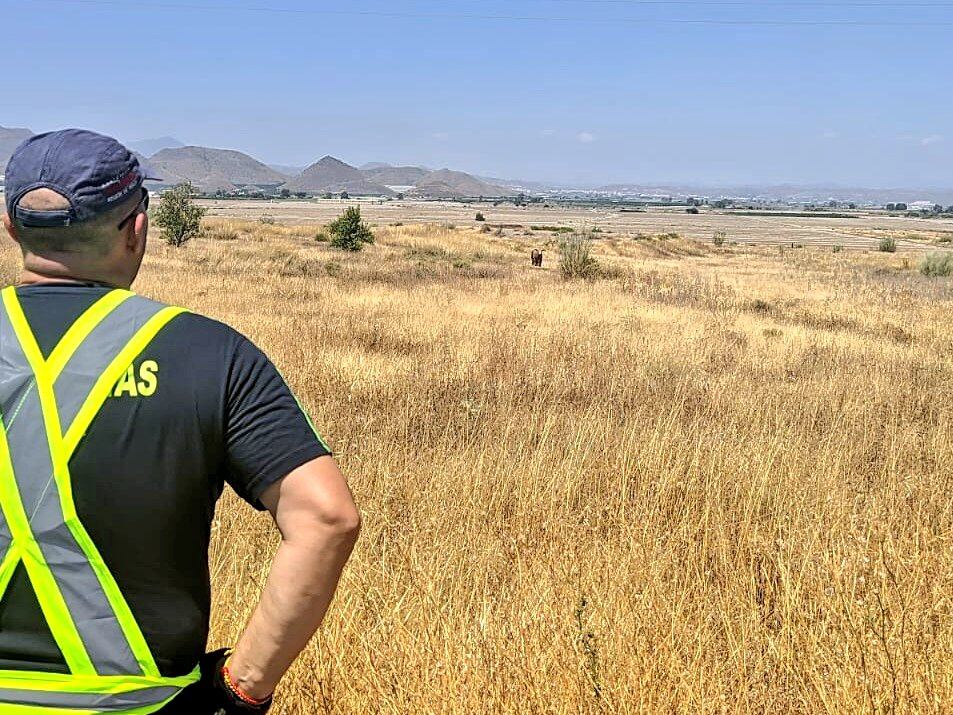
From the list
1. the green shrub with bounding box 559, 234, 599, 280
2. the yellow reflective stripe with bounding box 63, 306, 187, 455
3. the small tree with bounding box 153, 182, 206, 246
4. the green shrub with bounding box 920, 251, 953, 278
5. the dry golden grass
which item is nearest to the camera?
the yellow reflective stripe with bounding box 63, 306, 187, 455

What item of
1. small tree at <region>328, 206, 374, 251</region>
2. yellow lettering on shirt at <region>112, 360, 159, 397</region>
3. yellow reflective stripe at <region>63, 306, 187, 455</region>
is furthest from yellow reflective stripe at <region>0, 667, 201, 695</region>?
small tree at <region>328, 206, 374, 251</region>

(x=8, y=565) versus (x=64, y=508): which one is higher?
(x=64, y=508)

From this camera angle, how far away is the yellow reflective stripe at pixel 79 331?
1.37 meters

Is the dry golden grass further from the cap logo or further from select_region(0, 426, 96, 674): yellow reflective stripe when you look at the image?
the cap logo

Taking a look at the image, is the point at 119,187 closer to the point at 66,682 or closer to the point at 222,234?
the point at 66,682

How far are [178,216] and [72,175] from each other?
32.2 metres

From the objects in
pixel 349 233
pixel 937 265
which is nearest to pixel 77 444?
pixel 349 233

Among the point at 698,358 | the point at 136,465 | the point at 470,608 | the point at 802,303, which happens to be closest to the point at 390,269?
the point at 802,303

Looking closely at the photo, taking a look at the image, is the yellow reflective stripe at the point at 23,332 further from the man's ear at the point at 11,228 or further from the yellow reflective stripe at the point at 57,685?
the yellow reflective stripe at the point at 57,685

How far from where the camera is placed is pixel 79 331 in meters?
1.39

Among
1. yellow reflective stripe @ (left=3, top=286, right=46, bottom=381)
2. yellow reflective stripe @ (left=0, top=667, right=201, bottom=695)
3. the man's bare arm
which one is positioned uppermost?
yellow reflective stripe @ (left=3, top=286, right=46, bottom=381)

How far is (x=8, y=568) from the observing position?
1388mm

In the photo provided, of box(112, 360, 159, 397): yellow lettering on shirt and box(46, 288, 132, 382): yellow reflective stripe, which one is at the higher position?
box(46, 288, 132, 382): yellow reflective stripe

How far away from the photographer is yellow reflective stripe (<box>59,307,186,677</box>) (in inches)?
53.4
